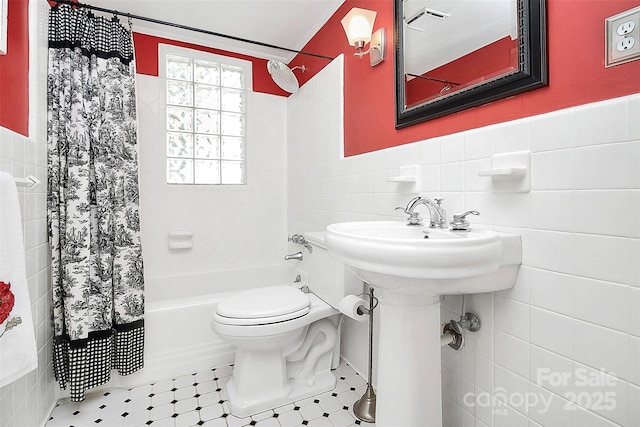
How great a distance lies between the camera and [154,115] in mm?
2361

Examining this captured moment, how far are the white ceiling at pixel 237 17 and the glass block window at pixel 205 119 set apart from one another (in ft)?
0.62

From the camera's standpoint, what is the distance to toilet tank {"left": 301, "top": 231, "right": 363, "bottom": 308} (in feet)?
5.31

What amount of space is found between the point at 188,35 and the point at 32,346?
7.57 ft

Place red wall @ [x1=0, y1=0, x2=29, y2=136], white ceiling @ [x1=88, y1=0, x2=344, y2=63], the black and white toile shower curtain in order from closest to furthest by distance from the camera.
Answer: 1. red wall @ [x1=0, y1=0, x2=29, y2=136]
2. the black and white toile shower curtain
3. white ceiling @ [x1=88, y1=0, x2=344, y2=63]

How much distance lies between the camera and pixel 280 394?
1.60m

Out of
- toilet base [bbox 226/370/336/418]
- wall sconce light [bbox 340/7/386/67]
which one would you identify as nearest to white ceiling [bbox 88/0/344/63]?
wall sconce light [bbox 340/7/386/67]

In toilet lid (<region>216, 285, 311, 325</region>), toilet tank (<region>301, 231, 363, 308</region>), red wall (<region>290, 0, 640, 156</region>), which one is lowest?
toilet lid (<region>216, 285, 311, 325</region>)

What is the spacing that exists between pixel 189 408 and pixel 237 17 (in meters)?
2.45

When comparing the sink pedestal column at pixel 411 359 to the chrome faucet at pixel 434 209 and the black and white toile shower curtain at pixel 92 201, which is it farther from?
the black and white toile shower curtain at pixel 92 201

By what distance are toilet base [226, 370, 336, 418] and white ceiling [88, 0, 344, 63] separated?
2306mm

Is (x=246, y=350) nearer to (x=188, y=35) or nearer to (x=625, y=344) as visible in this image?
(x=625, y=344)

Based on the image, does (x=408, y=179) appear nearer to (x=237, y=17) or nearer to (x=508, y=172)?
(x=508, y=172)

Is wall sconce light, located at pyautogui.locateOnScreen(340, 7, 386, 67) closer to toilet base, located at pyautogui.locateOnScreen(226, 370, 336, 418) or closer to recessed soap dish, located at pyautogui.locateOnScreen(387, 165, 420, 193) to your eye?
recessed soap dish, located at pyautogui.locateOnScreen(387, 165, 420, 193)

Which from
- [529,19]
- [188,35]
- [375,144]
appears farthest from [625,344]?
[188,35]
